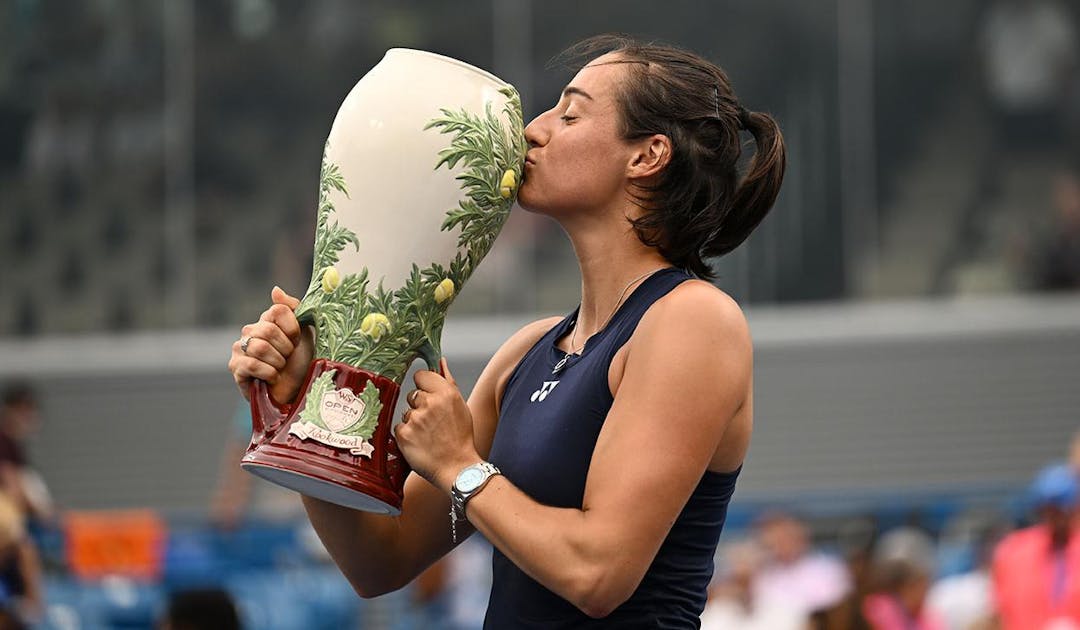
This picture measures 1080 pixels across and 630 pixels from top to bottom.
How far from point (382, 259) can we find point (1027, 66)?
10.9 metres

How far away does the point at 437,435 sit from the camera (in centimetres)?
212

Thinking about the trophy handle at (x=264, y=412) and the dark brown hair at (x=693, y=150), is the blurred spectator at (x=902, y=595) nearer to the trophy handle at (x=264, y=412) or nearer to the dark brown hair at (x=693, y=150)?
the dark brown hair at (x=693, y=150)

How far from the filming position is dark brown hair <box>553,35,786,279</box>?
220cm

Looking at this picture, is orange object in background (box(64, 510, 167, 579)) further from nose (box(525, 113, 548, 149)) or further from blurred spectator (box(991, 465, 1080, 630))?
nose (box(525, 113, 548, 149))

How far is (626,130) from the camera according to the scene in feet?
7.21

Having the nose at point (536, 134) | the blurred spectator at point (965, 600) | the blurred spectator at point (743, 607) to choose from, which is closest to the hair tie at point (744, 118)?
the nose at point (536, 134)

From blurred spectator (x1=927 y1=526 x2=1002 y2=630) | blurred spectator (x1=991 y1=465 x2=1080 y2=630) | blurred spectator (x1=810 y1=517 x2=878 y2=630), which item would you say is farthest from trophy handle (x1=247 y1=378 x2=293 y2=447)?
blurred spectator (x1=927 y1=526 x2=1002 y2=630)

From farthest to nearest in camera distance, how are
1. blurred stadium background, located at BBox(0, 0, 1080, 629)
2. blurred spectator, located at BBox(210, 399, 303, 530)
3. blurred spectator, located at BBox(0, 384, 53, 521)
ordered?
blurred stadium background, located at BBox(0, 0, 1080, 629), blurred spectator, located at BBox(210, 399, 303, 530), blurred spectator, located at BBox(0, 384, 53, 521)

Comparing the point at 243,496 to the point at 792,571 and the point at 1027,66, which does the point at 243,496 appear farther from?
the point at 1027,66

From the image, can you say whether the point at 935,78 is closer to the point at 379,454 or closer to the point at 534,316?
the point at 534,316

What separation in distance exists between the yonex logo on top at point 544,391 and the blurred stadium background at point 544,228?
8268 mm

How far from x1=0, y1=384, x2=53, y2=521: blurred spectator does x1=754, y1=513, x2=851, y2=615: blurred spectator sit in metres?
3.84

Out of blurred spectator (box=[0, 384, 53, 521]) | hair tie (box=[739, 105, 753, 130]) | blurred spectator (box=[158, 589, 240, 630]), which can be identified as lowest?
blurred spectator (box=[0, 384, 53, 521])

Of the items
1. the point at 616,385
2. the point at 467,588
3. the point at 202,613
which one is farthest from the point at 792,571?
the point at 616,385
